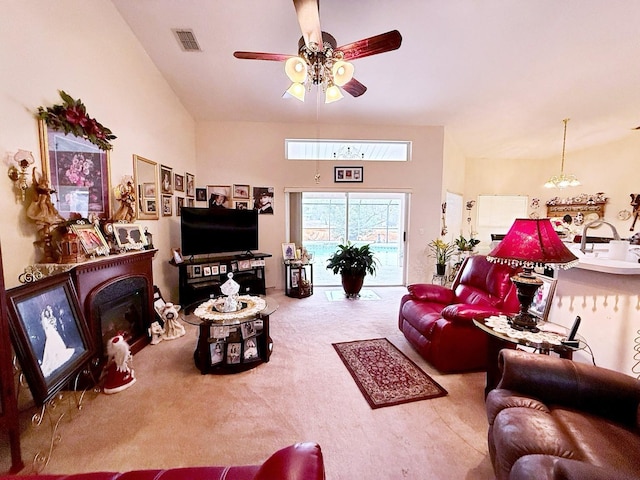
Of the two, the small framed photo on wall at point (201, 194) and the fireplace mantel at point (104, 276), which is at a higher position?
the small framed photo on wall at point (201, 194)

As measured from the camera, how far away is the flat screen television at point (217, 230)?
376cm

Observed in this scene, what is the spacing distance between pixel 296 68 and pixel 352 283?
3175mm

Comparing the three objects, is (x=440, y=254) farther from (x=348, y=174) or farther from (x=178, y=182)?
(x=178, y=182)

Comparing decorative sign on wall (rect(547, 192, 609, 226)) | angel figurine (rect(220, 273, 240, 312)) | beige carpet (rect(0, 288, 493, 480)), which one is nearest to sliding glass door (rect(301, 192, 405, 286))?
angel figurine (rect(220, 273, 240, 312))

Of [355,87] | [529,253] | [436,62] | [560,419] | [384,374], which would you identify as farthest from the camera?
[436,62]

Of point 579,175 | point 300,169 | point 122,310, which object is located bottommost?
point 122,310

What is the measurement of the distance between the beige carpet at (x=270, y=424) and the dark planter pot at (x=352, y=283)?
1.90m

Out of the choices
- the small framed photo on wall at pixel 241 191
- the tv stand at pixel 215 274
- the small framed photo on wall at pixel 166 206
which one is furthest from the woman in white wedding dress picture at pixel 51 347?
the small framed photo on wall at pixel 241 191

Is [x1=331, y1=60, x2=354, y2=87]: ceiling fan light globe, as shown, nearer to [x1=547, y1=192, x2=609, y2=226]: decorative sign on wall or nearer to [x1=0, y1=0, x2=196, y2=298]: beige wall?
[x1=0, y1=0, x2=196, y2=298]: beige wall

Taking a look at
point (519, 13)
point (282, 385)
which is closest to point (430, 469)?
point (282, 385)

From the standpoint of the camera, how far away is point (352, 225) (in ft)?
16.9

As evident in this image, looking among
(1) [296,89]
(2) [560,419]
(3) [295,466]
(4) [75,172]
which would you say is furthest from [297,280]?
(3) [295,466]

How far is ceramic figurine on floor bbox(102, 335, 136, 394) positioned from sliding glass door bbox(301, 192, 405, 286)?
338 cm

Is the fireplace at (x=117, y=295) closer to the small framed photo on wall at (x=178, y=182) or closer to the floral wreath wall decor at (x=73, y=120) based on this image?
the floral wreath wall decor at (x=73, y=120)
